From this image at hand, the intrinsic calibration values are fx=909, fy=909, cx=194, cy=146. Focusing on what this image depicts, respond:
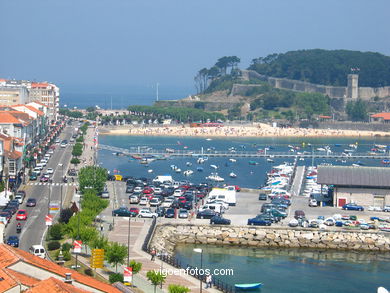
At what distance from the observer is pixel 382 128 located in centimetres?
11925

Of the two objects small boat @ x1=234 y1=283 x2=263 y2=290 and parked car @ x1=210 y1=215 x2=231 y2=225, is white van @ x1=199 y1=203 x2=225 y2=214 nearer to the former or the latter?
parked car @ x1=210 y1=215 x2=231 y2=225

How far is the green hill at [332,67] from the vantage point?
149m

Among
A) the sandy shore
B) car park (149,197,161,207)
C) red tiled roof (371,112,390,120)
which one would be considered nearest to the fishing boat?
car park (149,197,161,207)

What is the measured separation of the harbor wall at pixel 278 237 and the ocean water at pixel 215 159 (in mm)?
22330

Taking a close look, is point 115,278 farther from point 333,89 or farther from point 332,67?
point 332,67

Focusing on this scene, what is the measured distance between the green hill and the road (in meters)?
87.2

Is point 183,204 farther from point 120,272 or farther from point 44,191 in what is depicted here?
point 120,272

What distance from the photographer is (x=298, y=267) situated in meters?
32.9

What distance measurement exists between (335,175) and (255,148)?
49203mm

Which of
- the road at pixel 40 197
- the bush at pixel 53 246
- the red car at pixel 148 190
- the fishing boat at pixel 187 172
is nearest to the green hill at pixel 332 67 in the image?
the fishing boat at pixel 187 172

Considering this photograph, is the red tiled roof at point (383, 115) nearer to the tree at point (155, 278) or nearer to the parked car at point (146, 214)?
the parked car at point (146, 214)

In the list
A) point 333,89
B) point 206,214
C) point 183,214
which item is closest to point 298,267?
point 206,214

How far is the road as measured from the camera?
3228 cm

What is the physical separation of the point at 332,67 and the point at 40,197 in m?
115
